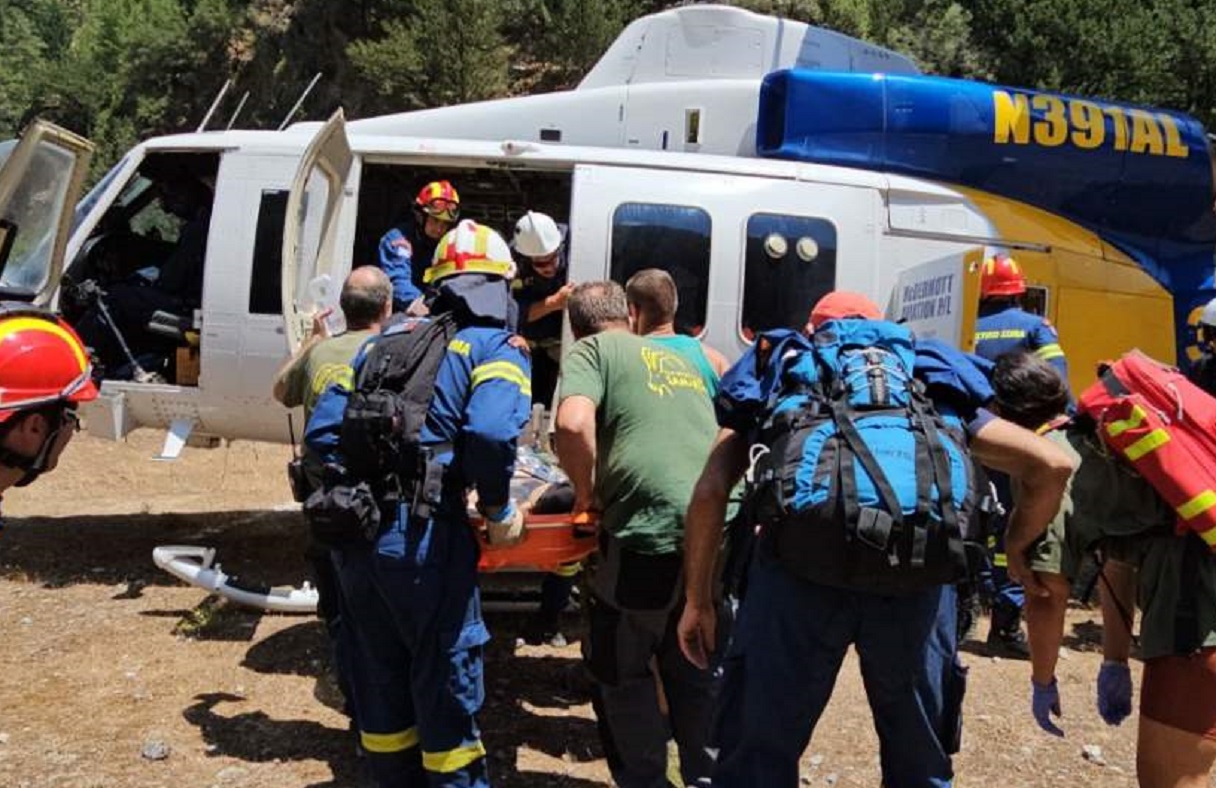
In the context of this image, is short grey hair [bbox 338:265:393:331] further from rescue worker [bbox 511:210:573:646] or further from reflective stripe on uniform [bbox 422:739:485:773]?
reflective stripe on uniform [bbox 422:739:485:773]

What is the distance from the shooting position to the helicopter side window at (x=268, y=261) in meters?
5.98

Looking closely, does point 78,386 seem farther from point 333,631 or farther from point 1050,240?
point 1050,240

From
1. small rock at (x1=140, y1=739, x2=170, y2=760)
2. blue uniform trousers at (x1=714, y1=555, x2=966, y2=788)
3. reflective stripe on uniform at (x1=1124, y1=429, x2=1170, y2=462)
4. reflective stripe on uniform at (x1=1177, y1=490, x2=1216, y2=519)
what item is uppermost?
reflective stripe on uniform at (x1=1124, y1=429, x2=1170, y2=462)

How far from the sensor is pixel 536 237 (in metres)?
5.74

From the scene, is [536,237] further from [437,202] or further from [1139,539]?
[1139,539]

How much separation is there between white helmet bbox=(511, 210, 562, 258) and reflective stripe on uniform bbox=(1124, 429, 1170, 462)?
3602 mm

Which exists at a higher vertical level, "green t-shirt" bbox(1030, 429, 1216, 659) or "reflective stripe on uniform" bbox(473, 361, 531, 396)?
"reflective stripe on uniform" bbox(473, 361, 531, 396)

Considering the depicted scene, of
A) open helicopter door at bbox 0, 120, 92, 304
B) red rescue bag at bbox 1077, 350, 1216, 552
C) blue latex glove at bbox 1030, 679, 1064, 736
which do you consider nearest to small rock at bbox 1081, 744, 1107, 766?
blue latex glove at bbox 1030, 679, 1064, 736

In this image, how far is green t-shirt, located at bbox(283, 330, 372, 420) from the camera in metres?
3.79

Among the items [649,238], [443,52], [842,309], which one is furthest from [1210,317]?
[443,52]

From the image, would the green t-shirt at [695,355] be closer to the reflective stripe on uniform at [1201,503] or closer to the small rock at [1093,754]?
the reflective stripe on uniform at [1201,503]

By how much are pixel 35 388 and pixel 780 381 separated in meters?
1.66

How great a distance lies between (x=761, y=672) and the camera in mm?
2475

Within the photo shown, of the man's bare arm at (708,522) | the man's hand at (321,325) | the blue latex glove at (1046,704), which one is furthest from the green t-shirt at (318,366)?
the blue latex glove at (1046,704)
